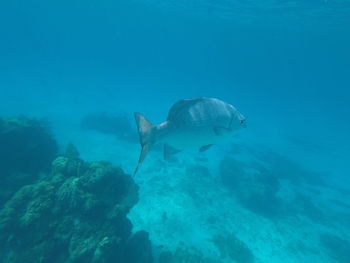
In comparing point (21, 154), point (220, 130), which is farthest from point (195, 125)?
point (21, 154)

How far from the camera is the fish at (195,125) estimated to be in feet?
12.0

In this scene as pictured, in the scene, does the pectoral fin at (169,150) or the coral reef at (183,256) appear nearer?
the pectoral fin at (169,150)

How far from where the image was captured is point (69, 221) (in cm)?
533

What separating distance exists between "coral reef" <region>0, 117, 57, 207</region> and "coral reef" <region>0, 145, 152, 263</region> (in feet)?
7.14

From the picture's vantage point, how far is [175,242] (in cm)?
804

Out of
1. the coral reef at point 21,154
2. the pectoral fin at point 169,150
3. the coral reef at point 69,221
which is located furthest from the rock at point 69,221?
the pectoral fin at point 169,150

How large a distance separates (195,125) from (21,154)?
26.9ft

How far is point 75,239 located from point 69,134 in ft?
49.5

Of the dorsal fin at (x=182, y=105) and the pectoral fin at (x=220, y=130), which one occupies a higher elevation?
the dorsal fin at (x=182, y=105)

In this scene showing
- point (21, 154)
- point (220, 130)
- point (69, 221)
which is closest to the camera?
point (220, 130)

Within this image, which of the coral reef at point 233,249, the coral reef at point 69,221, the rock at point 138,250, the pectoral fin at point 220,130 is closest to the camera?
the pectoral fin at point 220,130

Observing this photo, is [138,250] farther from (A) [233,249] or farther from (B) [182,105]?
(B) [182,105]

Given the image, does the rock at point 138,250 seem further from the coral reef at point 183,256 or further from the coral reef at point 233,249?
the coral reef at point 233,249

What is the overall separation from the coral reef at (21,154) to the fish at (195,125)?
6.10 meters
